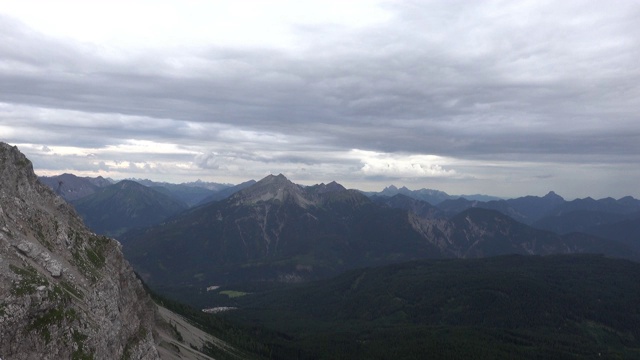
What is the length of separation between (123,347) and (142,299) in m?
40.9

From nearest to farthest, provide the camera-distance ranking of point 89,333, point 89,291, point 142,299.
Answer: point 89,333 < point 89,291 < point 142,299

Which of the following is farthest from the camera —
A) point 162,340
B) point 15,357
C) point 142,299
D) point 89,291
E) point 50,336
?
point 162,340

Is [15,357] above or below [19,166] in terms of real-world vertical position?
below

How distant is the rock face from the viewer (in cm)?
7894

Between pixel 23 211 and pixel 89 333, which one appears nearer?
pixel 89 333

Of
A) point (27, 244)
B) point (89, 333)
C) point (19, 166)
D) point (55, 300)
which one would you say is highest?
point (19, 166)

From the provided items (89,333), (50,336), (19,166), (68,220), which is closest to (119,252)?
(68,220)

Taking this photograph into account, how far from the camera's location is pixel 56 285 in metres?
90.4

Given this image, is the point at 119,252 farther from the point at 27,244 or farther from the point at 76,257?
the point at 27,244

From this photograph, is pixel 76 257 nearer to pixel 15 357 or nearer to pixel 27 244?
pixel 27 244

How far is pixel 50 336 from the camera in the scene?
82062mm

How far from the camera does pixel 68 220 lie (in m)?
130

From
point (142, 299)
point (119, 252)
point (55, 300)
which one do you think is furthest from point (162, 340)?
point (55, 300)

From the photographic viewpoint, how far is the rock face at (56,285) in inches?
3108
